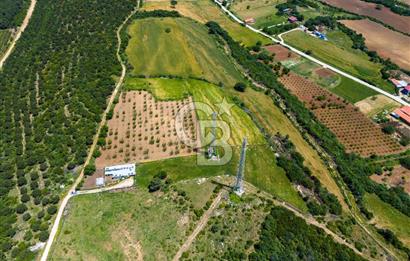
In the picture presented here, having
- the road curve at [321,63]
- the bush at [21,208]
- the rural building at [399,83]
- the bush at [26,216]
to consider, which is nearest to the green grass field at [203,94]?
the bush at [21,208]

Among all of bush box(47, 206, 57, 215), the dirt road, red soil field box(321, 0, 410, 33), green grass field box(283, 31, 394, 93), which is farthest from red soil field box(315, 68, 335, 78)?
bush box(47, 206, 57, 215)

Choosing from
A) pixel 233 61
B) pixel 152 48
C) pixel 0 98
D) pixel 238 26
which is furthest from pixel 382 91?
pixel 0 98

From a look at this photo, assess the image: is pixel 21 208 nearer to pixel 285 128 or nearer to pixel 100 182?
pixel 100 182

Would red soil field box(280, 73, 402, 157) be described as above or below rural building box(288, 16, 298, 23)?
below

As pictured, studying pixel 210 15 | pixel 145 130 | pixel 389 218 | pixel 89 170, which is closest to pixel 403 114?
pixel 389 218

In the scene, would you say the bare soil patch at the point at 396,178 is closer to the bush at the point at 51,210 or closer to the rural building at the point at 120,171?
the rural building at the point at 120,171

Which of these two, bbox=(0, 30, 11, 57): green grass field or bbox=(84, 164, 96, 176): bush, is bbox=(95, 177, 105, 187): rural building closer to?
bbox=(84, 164, 96, 176): bush

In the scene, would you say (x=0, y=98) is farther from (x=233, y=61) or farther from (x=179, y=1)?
(x=179, y=1)
